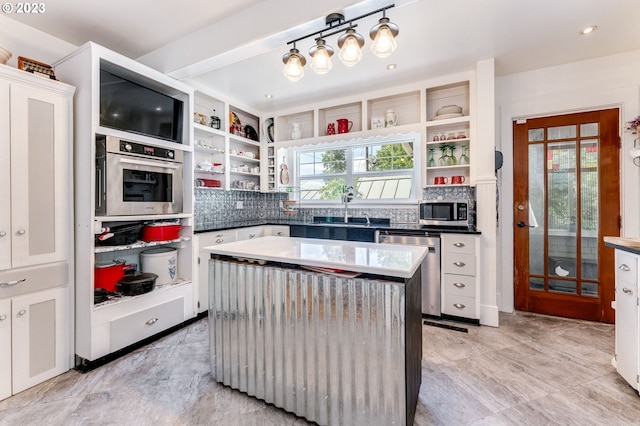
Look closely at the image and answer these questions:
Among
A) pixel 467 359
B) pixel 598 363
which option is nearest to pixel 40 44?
pixel 467 359

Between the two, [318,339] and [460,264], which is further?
[460,264]

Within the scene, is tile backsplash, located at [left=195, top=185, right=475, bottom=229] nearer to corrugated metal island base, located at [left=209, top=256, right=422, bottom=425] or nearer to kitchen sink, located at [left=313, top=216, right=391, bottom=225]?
kitchen sink, located at [left=313, top=216, right=391, bottom=225]

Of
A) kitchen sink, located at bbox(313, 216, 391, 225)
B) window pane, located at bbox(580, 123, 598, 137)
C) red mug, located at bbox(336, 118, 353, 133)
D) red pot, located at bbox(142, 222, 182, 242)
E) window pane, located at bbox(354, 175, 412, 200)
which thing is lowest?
red pot, located at bbox(142, 222, 182, 242)

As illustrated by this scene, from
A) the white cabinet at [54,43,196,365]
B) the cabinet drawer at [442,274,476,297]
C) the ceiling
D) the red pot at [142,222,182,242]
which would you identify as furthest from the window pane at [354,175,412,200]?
the white cabinet at [54,43,196,365]

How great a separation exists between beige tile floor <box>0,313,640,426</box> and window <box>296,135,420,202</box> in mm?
2039

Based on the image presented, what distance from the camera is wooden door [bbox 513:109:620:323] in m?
3.00

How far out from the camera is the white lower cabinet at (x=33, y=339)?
1.85m

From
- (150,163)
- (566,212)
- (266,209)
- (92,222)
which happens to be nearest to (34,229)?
(92,222)

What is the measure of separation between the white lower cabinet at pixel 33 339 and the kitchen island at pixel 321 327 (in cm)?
121

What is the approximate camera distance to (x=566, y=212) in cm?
317

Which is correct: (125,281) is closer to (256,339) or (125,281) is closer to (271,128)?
(256,339)

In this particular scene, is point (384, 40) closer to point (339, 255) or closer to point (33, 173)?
point (339, 255)

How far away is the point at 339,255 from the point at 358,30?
6.59 ft

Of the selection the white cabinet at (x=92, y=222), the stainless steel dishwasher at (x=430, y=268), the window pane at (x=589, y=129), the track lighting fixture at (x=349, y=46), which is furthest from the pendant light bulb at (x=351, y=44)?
the window pane at (x=589, y=129)
